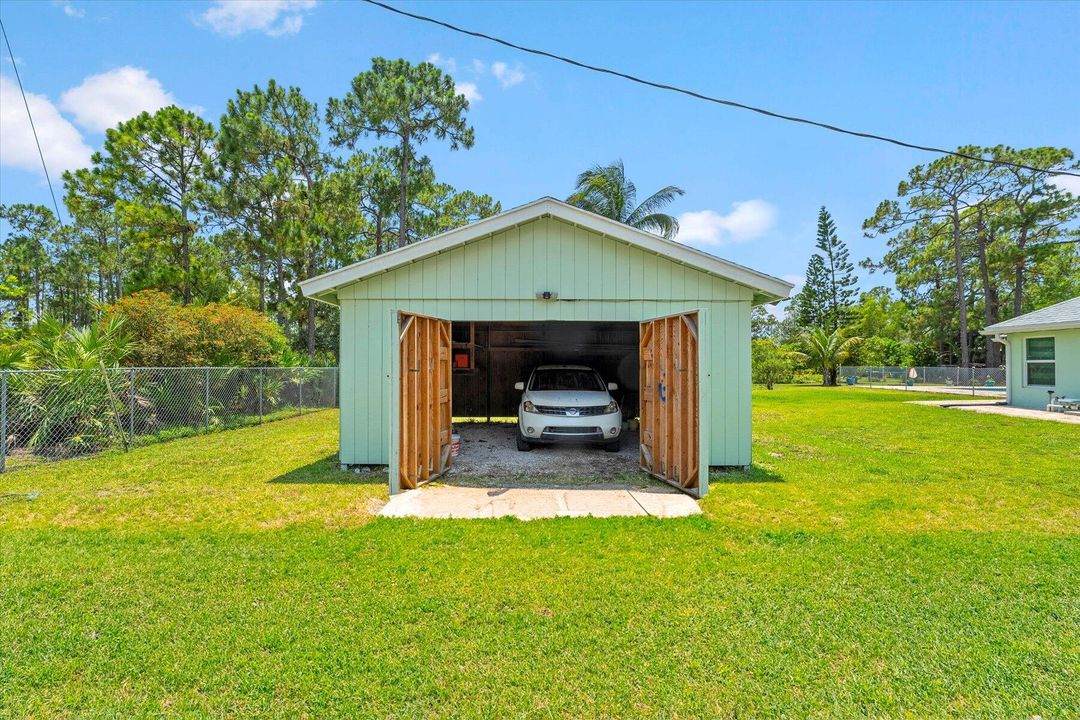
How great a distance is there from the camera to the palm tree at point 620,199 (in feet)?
64.5

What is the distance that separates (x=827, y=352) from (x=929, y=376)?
7.76 metres

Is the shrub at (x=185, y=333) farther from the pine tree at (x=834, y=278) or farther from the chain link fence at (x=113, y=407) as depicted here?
the pine tree at (x=834, y=278)

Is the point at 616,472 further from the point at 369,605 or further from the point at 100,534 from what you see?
the point at 100,534

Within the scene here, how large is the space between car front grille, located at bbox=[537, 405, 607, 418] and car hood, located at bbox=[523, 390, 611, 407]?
0.16ft

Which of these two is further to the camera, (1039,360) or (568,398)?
(1039,360)

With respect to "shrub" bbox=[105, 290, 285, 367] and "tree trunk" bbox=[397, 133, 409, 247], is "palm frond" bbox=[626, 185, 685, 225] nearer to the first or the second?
"tree trunk" bbox=[397, 133, 409, 247]

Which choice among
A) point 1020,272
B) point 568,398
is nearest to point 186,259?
point 568,398

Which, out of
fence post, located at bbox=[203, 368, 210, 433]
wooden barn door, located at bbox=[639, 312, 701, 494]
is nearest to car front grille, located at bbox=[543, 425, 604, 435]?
wooden barn door, located at bbox=[639, 312, 701, 494]

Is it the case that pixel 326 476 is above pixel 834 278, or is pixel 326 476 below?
below

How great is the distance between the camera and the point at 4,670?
232cm

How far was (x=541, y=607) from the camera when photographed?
2.94 metres

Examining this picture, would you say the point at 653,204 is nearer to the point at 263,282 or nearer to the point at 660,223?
the point at 660,223

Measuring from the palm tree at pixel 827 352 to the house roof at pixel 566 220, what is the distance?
27332mm

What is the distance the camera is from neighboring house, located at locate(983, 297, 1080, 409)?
1386cm
